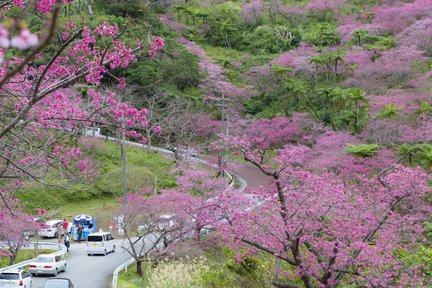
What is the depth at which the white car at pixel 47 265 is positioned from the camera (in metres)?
19.7

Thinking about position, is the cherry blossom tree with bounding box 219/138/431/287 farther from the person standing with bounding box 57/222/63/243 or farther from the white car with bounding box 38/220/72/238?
the white car with bounding box 38/220/72/238

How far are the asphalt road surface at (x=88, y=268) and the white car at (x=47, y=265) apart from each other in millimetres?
247

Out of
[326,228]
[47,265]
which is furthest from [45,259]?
[326,228]

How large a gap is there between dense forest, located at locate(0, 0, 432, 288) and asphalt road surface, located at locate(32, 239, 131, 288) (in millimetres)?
1227

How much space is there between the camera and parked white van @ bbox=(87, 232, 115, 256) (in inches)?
933

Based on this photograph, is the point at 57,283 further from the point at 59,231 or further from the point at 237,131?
the point at 237,131

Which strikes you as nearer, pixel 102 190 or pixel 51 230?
pixel 51 230

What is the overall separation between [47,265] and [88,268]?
180 cm

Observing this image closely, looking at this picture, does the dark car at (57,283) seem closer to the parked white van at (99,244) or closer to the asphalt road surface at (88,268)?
the asphalt road surface at (88,268)

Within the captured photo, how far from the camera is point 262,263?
14055 mm

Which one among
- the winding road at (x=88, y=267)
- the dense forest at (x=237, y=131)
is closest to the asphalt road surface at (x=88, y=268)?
the winding road at (x=88, y=267)

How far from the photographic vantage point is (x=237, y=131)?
3588cm

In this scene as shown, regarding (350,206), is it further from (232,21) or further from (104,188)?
(232,21)

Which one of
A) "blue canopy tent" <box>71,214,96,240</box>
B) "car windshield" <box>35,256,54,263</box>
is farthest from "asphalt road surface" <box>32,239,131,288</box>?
"blue canopy tent" <box>71,214,96,240</box>
